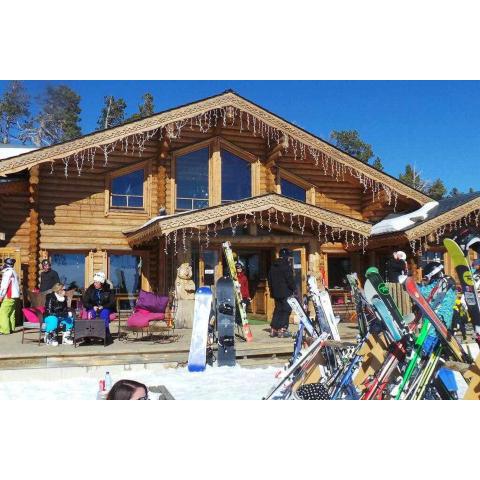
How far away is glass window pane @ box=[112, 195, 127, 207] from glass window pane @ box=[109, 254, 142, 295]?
131 centimetres

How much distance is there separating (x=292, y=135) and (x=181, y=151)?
2957 mm

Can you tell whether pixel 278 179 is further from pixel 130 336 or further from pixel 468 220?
pixel 130 336

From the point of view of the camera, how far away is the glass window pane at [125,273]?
42.1 ft

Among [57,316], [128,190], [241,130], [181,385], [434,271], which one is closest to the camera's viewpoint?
[434,271]

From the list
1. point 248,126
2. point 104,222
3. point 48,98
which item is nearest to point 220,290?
point 104,222

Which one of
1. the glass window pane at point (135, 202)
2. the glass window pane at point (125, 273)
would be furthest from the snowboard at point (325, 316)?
the glass window pane at point (135, 202)

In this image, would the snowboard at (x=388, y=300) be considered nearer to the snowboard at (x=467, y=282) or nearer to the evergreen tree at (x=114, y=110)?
the snowboard at (x=467, y=282)

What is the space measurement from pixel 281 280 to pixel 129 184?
18.5 feet

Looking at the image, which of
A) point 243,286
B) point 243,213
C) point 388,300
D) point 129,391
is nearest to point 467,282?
point 388,300

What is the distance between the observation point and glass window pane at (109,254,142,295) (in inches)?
505

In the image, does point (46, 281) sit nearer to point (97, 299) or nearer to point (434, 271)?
point (97, 299)

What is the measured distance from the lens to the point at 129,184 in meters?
13.1
